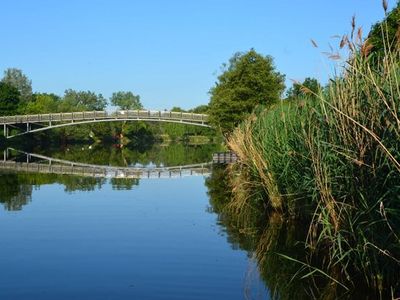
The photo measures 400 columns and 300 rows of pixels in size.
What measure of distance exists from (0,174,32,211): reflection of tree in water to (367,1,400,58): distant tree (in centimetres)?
1019

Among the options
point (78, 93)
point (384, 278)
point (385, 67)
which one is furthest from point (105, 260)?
point (78, 93)

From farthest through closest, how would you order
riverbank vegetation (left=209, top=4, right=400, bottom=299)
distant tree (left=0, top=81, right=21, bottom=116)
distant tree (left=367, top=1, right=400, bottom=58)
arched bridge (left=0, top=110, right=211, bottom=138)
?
1. distant tree (left=0, top=81, right=21, bottom=116)
2. arched bridge (left=0, top=110, right=211, bottom=138)
3. riverbank vegetation (left=209, top=4, right=400, bottom=299)
4. distant tree (left=367, top=1, right=400, bottom=58)

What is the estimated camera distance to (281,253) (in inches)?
364

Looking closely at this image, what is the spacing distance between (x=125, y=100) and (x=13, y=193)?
12838 centimetres

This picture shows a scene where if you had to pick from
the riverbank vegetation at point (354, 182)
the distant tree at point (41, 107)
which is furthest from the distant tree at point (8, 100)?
the riverbank vegetation at point (354, 182)

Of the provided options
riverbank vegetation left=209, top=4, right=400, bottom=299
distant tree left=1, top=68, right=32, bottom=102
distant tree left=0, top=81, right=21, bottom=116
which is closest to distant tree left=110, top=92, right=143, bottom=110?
distant tree left=1, top=68, right=32, bottom=102

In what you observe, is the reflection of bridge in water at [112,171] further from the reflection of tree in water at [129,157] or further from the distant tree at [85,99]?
the distant tree at [85,99]

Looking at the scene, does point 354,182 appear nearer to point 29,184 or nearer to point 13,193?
point 13,193

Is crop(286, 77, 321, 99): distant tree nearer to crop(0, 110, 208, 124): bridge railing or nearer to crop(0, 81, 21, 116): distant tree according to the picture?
crop(0, 110, 208, 124): bridge railing

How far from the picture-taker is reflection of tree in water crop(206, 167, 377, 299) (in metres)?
7.09

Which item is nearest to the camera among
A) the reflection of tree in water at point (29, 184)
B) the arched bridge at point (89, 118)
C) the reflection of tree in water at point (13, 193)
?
the reflection of tree in water at point (13, 193)

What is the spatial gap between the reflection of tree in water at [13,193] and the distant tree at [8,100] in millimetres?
63007

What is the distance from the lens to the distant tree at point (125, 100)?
142 metres

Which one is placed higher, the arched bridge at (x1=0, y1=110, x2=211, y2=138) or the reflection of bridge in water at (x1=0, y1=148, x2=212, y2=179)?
the arched bridge at (x1=0, y1=110, x2=211, y2=138)
